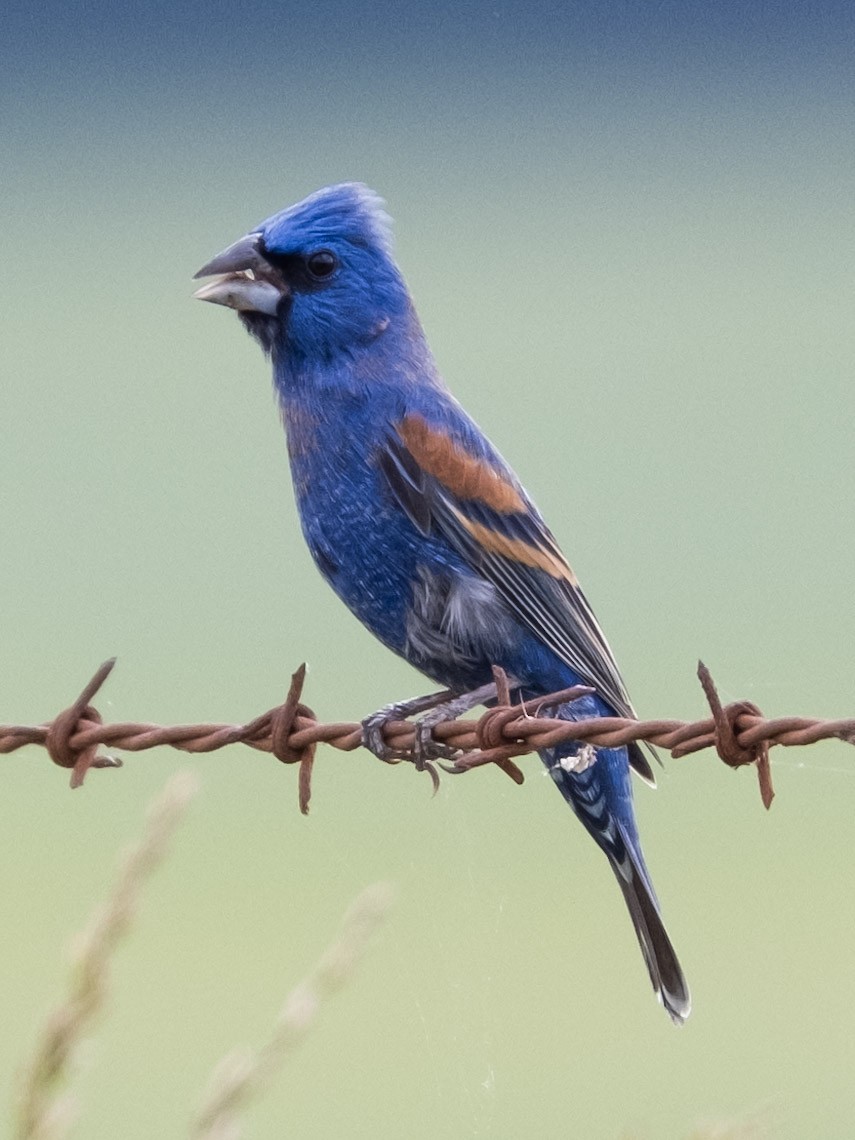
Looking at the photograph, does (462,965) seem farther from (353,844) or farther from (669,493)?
(669,493)

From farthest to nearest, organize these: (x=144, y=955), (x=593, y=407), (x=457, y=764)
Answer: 1. (x=593, y=407)
2. (x=144, y=955)
3. (x=457, y=764)

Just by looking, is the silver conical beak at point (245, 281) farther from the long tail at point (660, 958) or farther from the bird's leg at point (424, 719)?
the long tail at point (660, 958)

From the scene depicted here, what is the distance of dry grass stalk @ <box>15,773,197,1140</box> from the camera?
7.18ft

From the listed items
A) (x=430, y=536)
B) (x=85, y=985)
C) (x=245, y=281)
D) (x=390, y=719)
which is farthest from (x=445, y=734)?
(x=245, y=281)

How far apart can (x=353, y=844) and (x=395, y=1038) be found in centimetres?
156

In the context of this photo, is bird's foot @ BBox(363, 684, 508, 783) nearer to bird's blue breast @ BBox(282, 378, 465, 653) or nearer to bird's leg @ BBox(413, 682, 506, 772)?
bird's leg @ BBox(413, 682, 506, 772)

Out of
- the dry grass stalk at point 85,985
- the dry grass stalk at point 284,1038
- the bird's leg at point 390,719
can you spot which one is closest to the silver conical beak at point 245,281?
the bird's leg at point 390,719

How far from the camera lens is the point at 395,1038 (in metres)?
9.50

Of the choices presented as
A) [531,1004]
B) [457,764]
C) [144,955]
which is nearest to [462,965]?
[531,1004]

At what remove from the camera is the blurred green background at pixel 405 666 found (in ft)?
30.1

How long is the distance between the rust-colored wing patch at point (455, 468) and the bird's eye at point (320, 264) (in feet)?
1.69

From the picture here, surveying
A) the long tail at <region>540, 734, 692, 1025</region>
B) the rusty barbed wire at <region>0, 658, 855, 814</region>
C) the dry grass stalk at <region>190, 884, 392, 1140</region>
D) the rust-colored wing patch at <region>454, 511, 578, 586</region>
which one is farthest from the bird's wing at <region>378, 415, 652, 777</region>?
the dry grass stalk at <region>190, 884, 392, 1140</region>

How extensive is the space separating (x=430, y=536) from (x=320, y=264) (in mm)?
874

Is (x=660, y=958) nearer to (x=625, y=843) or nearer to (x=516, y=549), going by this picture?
(x=625, y=843)
